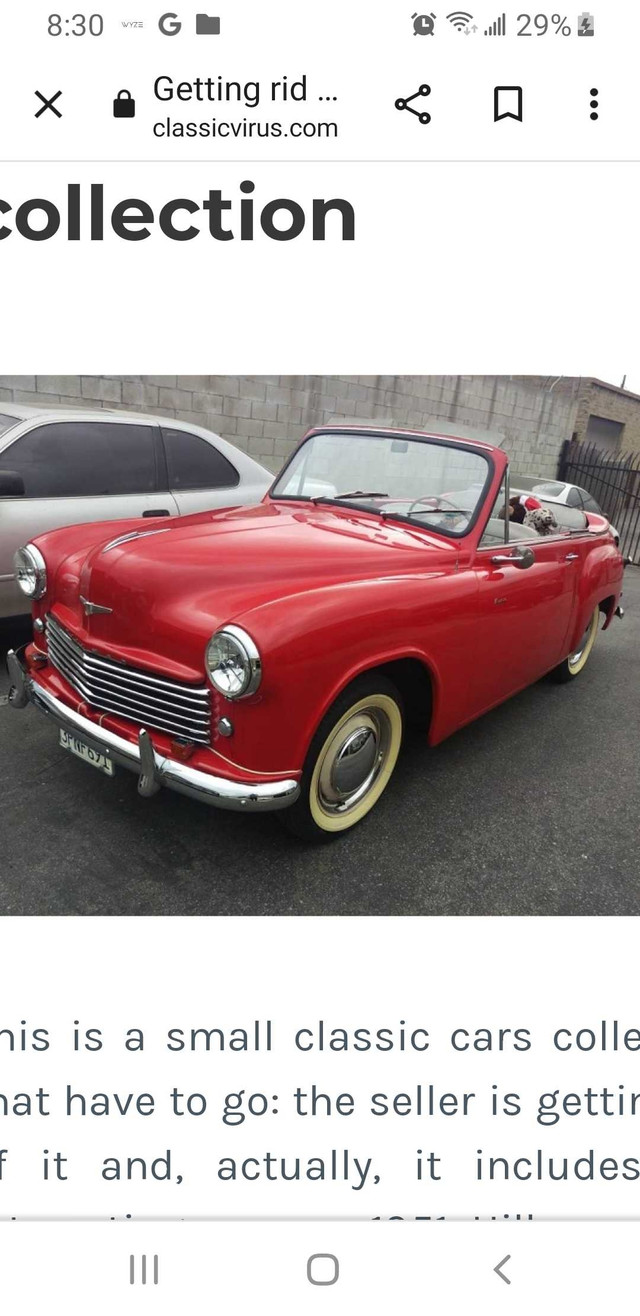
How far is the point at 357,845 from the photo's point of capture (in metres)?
2.79

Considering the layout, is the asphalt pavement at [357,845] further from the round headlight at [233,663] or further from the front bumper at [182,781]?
the round headlight at [233,663]

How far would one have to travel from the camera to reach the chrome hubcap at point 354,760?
2637 millimetres

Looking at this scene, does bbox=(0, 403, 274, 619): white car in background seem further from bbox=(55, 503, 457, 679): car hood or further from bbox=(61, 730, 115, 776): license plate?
bbox=(61, 730, 115, 776): license plate

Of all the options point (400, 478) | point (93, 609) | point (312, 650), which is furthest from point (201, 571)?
point (400, 478)

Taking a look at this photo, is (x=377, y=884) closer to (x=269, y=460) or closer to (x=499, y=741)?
(x=499, y=741)

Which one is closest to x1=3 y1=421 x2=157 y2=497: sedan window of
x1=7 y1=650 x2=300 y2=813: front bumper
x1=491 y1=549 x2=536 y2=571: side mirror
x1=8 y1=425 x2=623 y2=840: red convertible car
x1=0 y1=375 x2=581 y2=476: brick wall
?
x1=0 y1=375 x2=581 y2=476: brick wall

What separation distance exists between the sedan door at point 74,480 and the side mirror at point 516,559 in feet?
8.21

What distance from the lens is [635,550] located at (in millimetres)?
13031

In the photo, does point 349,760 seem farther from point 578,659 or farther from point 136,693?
point 578,659

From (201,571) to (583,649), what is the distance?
11.9ft

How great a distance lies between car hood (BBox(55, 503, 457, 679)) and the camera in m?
2.44

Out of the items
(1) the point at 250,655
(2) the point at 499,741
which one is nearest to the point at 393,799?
(2) the point at 499,741
